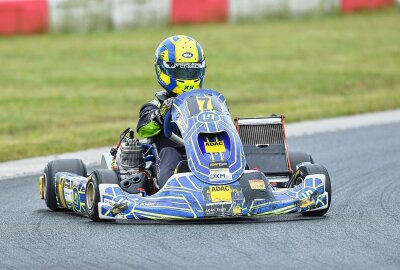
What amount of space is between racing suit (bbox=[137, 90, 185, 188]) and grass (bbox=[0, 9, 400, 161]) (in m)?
4.62

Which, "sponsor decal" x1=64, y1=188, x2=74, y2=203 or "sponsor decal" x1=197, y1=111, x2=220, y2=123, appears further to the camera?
"sponsor decal" x1=64, y1=188, x2=74, y2=203

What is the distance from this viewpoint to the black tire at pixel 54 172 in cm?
1020

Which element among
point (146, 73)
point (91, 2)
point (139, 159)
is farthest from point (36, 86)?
point (139, 159)

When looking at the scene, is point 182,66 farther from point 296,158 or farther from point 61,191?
point 61,191

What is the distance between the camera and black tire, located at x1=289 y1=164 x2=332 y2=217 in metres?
9.14

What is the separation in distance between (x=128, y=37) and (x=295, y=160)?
1697 centimetres

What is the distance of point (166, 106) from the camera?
30.8 feet

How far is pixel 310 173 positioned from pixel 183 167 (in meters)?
1.01

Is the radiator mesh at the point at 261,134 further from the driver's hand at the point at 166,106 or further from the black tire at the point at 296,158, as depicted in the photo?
the driver's hand at the point at 166,106

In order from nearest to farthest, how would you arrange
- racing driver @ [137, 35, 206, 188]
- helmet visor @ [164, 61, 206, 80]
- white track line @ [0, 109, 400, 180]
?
racing driver @ [137, 35, 206, 188]
helmet visor @ [164, 61, 206, 80]
white track line @ [0, 109, 400, 180]

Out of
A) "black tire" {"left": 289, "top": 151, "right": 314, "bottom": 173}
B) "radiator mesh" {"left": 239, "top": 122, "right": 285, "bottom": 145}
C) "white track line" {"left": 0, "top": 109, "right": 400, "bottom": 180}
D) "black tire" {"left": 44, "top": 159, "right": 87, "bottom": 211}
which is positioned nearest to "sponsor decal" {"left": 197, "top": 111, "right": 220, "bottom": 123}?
"radiator mesh" {"left": 239, "top": 122, "right": 285, "bottom": 145}

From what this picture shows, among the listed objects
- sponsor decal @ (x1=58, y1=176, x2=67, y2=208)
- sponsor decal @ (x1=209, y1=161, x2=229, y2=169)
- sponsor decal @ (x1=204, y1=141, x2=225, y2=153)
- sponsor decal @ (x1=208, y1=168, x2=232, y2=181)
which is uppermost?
sponsor decal @ (x1=204, y1=141, x2=225, y2=153)

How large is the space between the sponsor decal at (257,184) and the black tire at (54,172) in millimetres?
2104

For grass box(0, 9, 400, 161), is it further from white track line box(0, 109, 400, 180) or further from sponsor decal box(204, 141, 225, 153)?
sponsor decal box(204, 141, 225, 153)
